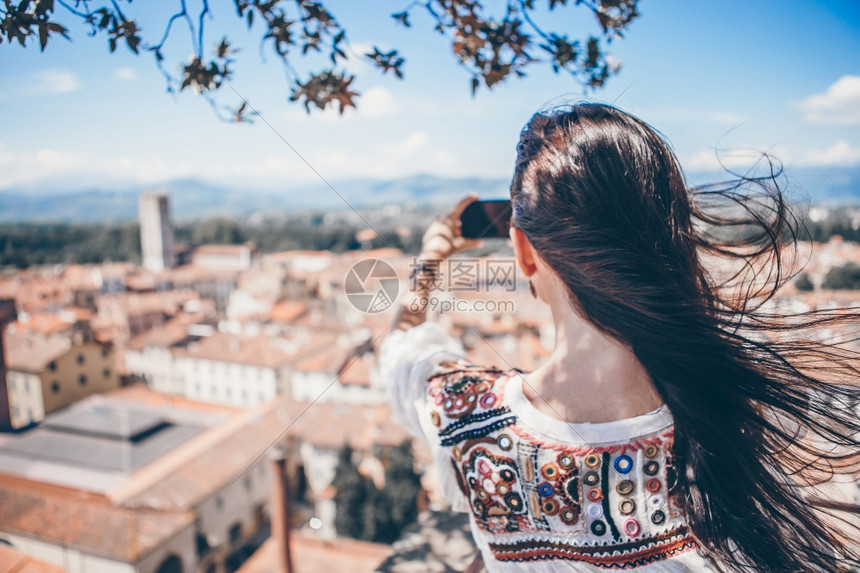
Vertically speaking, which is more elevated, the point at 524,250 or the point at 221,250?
the point at 524,250

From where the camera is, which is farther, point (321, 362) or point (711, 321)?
point (321, 362)

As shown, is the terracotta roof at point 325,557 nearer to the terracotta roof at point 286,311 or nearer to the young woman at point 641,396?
the young woman at point 641,396

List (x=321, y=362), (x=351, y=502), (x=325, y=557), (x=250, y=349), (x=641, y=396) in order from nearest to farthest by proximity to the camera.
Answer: (x=641, y=396), (x=325, y=557), (x=351, y=502), (x=321, y=362), (x=250, y=349)

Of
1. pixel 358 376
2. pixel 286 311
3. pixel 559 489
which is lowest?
pixel 358 376

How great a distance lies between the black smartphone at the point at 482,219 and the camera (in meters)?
0.89

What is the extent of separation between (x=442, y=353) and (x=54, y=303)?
939 centimetres

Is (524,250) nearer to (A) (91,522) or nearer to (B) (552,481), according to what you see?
(B) (552,481)

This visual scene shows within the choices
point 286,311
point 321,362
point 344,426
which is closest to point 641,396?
point 344,426

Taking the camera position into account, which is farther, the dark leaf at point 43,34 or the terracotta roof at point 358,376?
the terracotta roof at point 358,376

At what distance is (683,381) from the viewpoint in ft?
1.97

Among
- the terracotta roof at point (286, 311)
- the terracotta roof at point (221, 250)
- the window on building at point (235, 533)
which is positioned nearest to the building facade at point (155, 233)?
the terracotta roof at point (221, 250)

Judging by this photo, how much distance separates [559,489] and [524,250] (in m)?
0.29

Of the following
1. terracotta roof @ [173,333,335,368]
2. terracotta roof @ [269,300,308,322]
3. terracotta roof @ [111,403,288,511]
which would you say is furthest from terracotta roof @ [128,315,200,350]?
terracotta roof @ [111,403,288,511]

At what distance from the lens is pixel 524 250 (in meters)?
0.64
